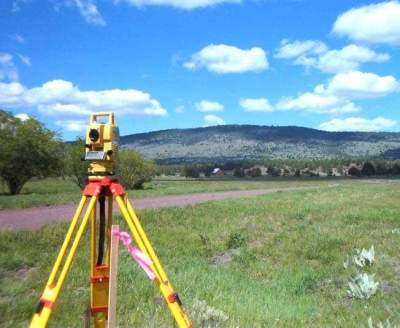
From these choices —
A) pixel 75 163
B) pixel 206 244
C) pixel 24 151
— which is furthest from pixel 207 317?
pixel 75 163

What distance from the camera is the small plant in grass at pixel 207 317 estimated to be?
6.21 meters

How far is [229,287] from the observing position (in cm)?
916

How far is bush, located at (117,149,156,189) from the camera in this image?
52.0 metres

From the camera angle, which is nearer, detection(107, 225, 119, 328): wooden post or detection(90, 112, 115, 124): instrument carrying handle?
detection(107, 225, 119, 328): wooden post

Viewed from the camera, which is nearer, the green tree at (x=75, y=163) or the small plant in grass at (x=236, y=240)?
the small plant in grass at (x=236, y=240)

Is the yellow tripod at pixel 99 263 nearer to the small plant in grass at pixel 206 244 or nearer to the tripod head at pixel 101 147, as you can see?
the tripod head at pixel 101 147

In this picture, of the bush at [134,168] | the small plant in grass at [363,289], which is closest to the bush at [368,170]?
the bush at [134,168]

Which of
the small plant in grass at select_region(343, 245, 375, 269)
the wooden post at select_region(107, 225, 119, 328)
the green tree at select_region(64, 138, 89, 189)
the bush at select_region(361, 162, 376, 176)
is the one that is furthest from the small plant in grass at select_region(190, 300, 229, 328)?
the bush at select_region(361, 162, 376, 176)

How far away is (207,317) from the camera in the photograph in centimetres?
637

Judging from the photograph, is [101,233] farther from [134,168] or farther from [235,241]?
[134,168]

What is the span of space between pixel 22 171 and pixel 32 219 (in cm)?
2560

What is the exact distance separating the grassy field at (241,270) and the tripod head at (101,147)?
2496 millimetres

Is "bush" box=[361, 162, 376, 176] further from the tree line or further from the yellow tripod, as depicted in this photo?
the yellow tripod

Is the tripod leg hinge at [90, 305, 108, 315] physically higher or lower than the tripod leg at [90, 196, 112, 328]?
lower
